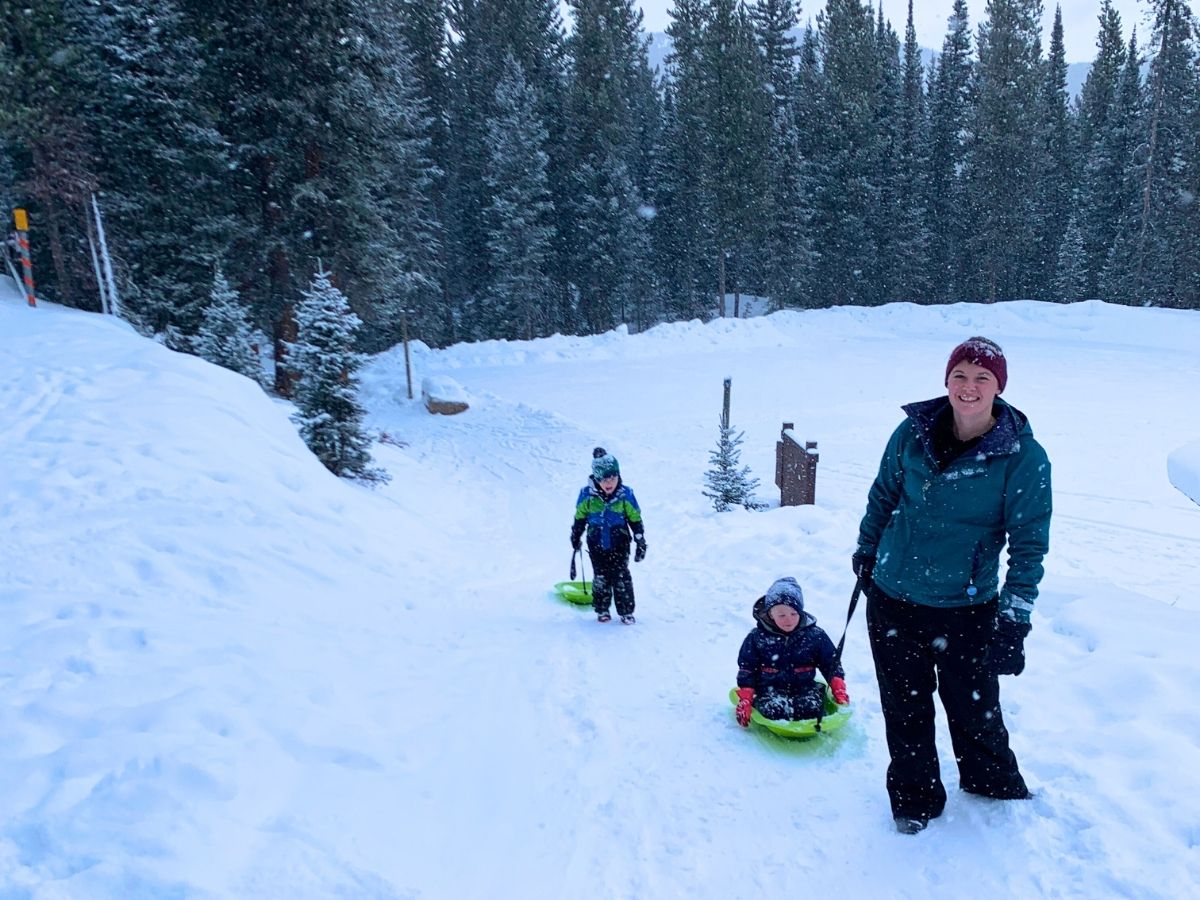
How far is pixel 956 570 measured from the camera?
3.13 meters

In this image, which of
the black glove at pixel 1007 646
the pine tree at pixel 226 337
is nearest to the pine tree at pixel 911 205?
the pine tree at pixel 226 337

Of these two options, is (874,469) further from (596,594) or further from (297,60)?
(297,60)

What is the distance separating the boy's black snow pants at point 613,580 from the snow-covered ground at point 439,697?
0.77 feet

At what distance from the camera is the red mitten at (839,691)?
4590mm

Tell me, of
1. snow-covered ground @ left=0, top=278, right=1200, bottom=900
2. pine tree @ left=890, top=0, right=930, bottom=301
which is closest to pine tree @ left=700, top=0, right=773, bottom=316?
pine tree @ left=890, top=0, right=930, bottom=301

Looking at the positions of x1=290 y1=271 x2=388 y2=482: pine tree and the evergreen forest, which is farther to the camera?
the evergreen forest

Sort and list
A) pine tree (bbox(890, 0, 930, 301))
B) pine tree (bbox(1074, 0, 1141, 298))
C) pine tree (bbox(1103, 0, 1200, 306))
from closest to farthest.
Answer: pine tree (bbox(1103, 0, 1200, 306)) < pine tree (bbox(1074, 0, 1141, 298)) < pine tree (bbox(890, 0, 930, 301))

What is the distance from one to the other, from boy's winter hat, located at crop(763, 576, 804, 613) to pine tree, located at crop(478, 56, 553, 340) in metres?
35.3

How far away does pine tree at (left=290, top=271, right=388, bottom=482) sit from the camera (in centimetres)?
1215

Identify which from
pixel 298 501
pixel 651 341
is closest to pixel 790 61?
pixel 651 341

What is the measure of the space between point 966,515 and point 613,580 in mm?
4516

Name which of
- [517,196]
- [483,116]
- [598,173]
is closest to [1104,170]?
[598,173]

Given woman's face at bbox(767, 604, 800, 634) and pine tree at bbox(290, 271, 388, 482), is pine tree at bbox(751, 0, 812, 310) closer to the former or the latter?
pine tree at bbox(290, 271, 388, 482)

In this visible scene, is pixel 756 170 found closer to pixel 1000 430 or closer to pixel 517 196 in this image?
pixel 517 196
